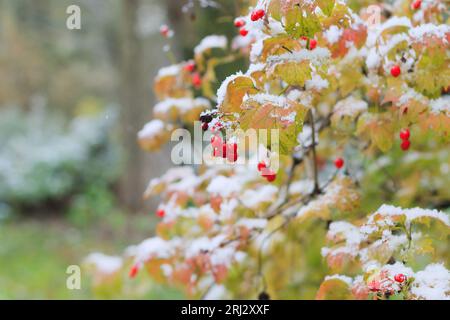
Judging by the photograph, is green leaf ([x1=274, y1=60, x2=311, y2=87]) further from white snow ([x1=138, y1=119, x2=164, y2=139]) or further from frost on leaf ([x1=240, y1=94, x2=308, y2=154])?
white snow ([x1=138, y1=119, x2=164, y2=139])

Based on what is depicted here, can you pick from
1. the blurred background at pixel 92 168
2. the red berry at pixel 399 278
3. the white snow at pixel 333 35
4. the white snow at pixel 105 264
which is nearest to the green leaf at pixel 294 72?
the white snow at pixel 333 35

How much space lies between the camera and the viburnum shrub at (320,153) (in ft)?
5.41

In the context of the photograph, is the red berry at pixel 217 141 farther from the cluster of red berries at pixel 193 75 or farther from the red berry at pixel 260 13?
the cluster of red berries at pixel 193 75

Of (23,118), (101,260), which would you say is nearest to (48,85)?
(23,118)

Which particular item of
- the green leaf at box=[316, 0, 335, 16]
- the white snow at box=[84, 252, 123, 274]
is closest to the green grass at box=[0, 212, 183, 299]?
the white snow at box=[84, 252, 123, 274]

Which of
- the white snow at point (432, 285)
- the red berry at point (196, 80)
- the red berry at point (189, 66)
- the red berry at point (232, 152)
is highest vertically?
the red berry at point (189, 66)

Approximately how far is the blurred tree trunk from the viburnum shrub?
468 cm

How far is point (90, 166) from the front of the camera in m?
8.37

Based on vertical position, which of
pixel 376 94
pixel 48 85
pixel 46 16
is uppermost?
pixel 46 16

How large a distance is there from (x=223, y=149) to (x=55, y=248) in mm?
5692

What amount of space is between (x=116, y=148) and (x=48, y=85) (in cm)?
610

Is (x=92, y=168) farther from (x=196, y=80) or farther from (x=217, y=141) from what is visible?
(x=217, y=141)

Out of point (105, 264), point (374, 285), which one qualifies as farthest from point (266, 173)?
point (105, 264)
